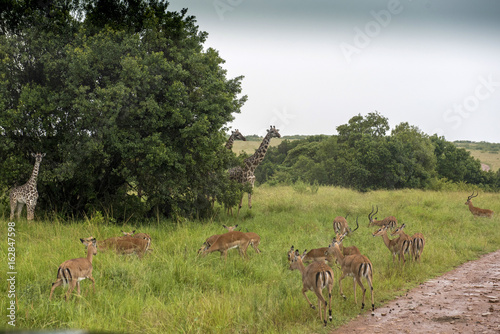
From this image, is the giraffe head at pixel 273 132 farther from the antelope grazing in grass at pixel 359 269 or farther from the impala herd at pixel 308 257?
the antelope grazing in grass at pixel 359 269

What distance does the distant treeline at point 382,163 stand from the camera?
3231 cm

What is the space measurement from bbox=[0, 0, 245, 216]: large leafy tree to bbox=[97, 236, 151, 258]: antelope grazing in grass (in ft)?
11.2

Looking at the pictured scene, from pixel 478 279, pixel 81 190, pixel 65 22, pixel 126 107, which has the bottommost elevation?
pixel 478 279

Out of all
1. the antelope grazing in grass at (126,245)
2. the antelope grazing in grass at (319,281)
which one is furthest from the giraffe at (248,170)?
the antelope grazing in grass at (319,281)

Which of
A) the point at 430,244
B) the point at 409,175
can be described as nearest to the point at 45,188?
the point at 430,244

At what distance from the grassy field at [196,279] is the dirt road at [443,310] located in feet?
1.09

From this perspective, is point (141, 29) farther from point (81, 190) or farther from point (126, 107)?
point (81, 190)

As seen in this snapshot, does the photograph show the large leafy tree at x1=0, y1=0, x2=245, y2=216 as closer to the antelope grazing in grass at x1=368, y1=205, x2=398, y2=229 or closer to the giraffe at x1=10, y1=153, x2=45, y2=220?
the giraffe at x1=10, y1=153, x2=45, y2=220

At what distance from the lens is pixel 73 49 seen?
11797mm

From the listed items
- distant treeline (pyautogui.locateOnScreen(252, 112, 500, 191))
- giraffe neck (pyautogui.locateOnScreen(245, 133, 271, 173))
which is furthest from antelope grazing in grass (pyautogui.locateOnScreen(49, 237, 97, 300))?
distant treeline (pyautogui.locateOnScreen(252, 112, 500, 191))

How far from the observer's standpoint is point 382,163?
3203cm

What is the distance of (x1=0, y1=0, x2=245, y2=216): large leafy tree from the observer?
11734 millimetres

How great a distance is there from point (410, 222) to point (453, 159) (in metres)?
27.4

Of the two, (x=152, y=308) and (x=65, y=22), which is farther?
(x=65, y=22)
